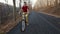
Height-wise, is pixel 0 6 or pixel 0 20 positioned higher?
pixel 0 6

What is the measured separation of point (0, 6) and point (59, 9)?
37388 mm

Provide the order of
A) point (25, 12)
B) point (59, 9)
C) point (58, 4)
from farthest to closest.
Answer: point (58, 4) → point (59, 9) → point (25, 12)

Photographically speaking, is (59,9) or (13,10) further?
(59,9)

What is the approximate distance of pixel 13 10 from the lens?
2617 cm

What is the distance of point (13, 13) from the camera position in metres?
26.2

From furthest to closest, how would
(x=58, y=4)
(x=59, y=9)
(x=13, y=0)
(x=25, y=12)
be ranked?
(x=58, y=4), (x=59, y=9), (x=13, y=0), (x=25, y=12)

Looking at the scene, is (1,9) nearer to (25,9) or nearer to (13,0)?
(25,9)

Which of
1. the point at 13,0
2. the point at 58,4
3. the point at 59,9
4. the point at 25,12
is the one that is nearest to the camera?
the point at 25,12

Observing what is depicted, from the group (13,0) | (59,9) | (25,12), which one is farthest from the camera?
(59,9)

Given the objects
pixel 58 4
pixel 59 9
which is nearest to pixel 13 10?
pixel 59 9

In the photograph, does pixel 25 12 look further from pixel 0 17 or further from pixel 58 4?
pixel 58 4

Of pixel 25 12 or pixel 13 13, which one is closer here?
pixel 25 12

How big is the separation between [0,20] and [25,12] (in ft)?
6.74

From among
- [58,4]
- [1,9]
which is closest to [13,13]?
[1,9]
